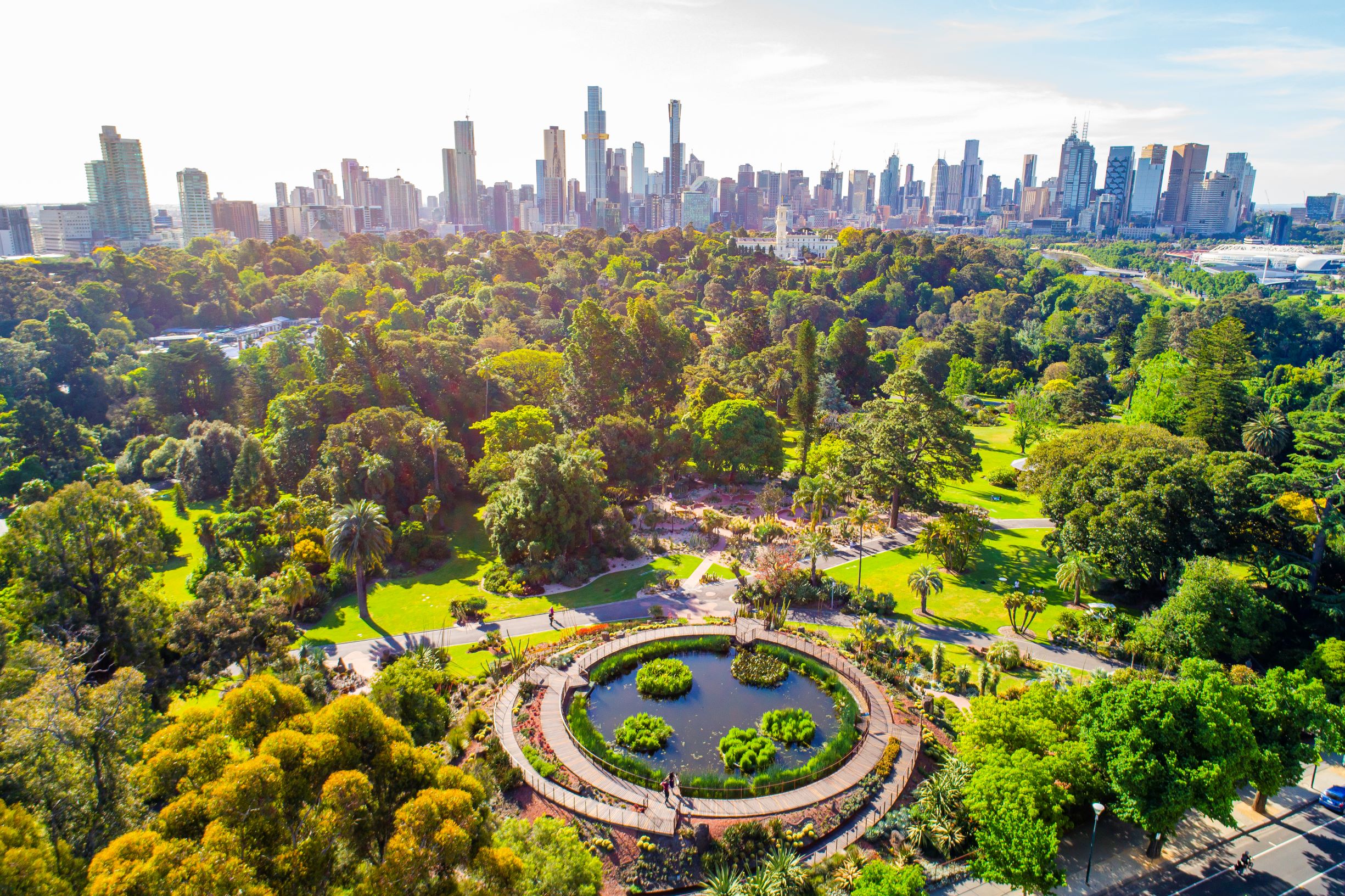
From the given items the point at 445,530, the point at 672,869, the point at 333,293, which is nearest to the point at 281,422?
the point at 445,530

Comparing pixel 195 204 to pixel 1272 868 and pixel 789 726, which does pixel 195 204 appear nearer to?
pixel 789 726

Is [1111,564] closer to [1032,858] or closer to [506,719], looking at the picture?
[1032,858]

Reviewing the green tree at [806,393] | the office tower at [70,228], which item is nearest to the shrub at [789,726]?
the green tree at [806,393]

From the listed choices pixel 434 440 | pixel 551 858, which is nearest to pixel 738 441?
pixel 434 440

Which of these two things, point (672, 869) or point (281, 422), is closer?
point (672, 869)

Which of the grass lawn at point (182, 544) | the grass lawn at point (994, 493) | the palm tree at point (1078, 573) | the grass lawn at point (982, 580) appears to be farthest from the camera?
the grass lawn at point (994, 493)

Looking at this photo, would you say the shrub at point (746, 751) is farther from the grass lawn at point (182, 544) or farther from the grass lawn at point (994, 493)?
the grass lawn at point (994, 493)
